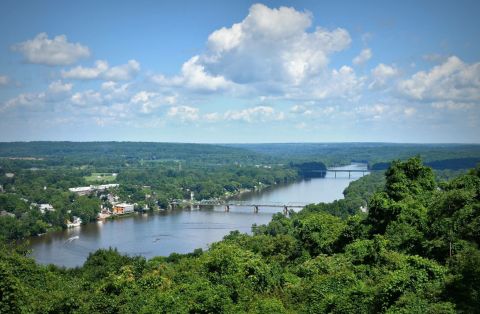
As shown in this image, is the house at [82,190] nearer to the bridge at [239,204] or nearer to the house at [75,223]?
the bridge at [239,204]

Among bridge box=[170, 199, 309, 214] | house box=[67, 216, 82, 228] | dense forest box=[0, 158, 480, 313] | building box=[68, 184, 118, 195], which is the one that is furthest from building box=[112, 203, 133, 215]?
dense forest box=[0, 158, 480, 313]

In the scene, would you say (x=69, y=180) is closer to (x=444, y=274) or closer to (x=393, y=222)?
(x=393, y=222)

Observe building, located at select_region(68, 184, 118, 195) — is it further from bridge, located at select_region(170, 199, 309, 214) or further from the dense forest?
the dense forest

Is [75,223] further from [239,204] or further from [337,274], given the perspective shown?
[337,274]

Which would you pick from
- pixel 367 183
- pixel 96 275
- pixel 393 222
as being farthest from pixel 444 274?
pixel 367 183

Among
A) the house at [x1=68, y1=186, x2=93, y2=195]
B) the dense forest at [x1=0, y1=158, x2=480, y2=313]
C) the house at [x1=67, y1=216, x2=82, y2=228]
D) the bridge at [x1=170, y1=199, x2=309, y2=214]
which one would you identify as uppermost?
the dense forest at [x1=0, y1=158, x2=480, y2=313]
